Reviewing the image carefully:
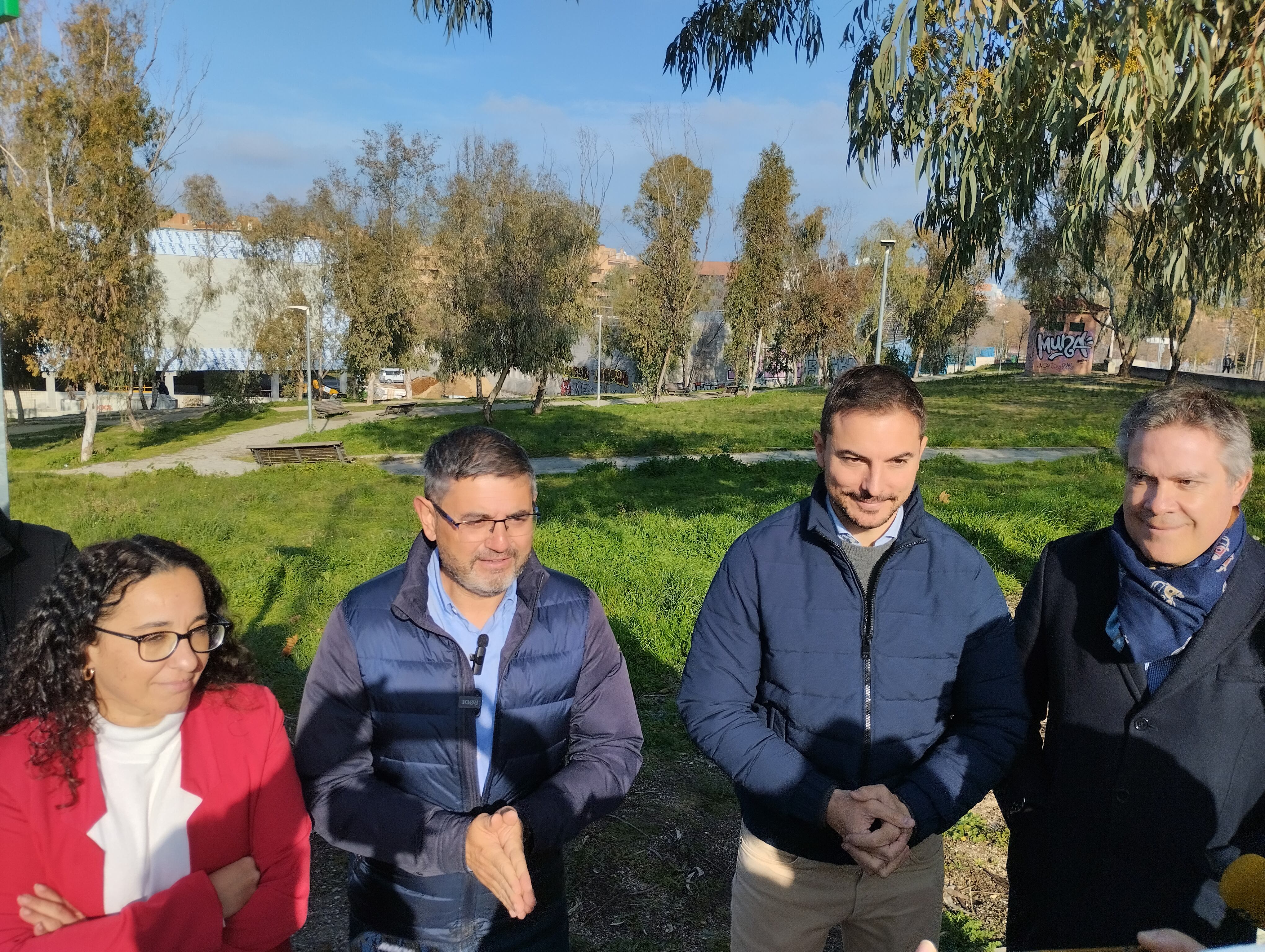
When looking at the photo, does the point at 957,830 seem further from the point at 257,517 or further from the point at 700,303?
the point at 700,303

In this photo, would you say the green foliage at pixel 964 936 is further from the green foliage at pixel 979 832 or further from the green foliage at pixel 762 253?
the green foliage at pixel 762 253

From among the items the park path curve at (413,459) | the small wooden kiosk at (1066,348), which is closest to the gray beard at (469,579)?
the park path curve at (413,459)

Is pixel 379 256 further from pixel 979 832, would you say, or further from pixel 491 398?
pixel 979 832

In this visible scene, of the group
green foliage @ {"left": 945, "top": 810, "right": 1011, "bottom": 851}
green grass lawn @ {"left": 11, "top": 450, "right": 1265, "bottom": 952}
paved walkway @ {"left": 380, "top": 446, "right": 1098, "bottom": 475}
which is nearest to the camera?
green grass lawn @ {"left": 11, "top": 450, "right": 1265, "bottom": 952}

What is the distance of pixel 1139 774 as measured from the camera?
1.98m

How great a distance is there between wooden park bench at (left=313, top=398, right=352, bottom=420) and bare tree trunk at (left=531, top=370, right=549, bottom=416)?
689cm

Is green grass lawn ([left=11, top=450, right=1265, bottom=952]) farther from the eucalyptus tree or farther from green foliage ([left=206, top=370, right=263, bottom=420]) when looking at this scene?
green foliage ([left=206, top=370, right=263, bottom=420])

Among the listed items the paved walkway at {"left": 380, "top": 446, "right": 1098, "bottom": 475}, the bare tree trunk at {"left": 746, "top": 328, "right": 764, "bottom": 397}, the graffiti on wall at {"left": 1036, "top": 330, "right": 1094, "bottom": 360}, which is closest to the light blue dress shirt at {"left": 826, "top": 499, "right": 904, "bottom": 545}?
the paved walkway at {"left": 380, "top": 446, "right": 1098, "bottom": 475}

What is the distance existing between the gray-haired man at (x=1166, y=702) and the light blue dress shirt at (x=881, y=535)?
0.48 m

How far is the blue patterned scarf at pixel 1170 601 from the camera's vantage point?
198cm

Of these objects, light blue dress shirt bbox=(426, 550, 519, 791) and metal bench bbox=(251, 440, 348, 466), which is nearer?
light blue dress shirt bbox=(426, 550, 519, 791)

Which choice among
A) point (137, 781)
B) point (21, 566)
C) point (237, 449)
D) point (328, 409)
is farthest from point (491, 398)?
point (137, 781)

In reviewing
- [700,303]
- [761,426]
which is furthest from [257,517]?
[700,303]

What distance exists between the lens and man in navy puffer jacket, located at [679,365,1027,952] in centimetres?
207
